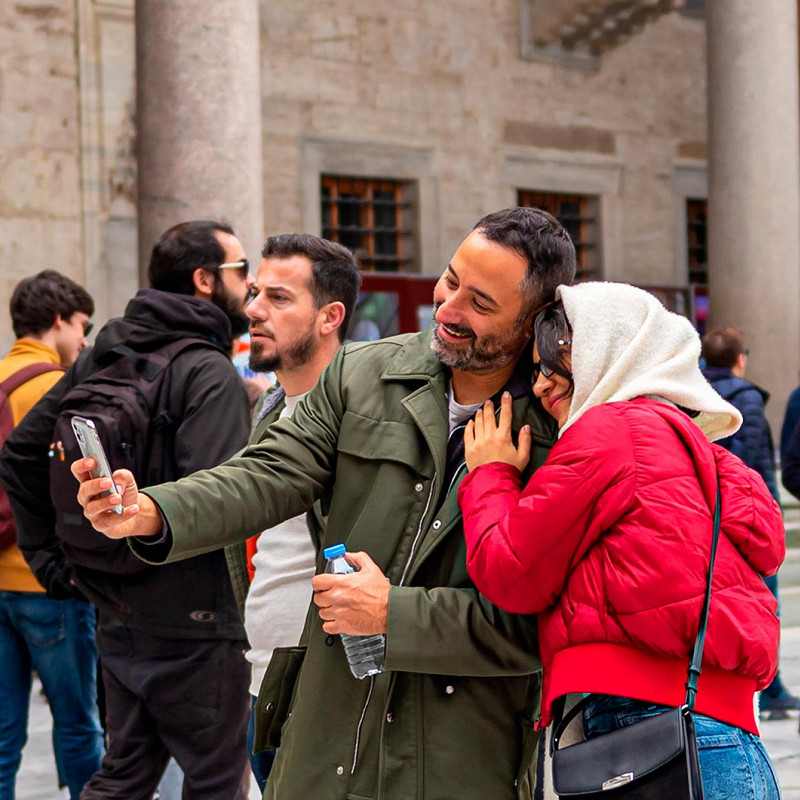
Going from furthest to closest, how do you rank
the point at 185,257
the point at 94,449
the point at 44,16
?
1. the point at 44,16
2. the point at 185,257
3. the point at 94,449

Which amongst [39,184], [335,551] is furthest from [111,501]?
[39,184]

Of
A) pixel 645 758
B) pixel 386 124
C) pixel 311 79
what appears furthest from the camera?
pixel 386 124

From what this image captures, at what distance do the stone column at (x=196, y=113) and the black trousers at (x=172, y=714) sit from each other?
4450 millimetres

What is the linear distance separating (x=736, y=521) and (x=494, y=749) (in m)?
0.62

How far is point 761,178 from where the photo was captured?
36.6 feet

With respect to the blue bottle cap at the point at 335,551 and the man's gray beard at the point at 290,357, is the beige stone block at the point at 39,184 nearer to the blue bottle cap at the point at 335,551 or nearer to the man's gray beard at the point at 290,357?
the man's gray beard at the point at 290,357

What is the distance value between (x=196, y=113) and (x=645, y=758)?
6200 mm

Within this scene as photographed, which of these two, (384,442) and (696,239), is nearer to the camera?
(384,442)

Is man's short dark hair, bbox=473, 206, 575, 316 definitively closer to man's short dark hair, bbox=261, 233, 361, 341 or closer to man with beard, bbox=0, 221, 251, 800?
man's short dark hair, bbox=261, 233, 361, 341

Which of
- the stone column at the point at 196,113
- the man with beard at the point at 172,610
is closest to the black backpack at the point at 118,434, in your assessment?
the man with beard at the point at 172,610

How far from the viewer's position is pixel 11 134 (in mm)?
10711

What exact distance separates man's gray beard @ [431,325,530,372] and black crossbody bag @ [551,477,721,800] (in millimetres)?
481

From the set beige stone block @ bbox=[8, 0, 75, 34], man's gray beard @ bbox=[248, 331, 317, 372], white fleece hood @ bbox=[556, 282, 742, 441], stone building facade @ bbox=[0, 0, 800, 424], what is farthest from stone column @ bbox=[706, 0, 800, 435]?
white fleece hood @ bbox=[556, 282, 742, 441]

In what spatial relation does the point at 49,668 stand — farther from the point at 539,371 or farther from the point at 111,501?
the point at 539,371
